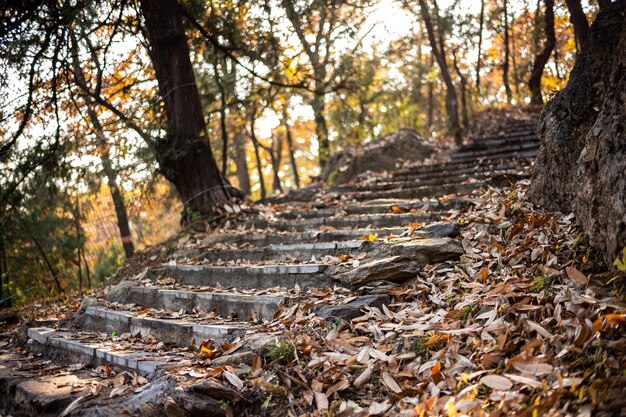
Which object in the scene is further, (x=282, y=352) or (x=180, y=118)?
(x=180, y=118)

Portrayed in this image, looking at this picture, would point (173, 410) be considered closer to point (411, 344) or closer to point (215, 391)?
point (215, 391)

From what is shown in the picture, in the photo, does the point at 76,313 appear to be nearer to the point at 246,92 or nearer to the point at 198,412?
the point at 198,412

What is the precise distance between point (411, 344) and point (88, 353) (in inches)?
99.7

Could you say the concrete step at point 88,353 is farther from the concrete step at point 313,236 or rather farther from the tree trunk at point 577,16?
the tree trunk at point 577,16

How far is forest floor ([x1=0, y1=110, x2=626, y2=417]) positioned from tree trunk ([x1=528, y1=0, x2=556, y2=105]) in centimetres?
781

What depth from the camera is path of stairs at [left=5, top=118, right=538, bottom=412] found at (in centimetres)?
357

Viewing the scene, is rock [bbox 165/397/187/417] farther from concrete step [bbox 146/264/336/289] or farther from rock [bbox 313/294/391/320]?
concrete step [bbox 146/264/336/289]

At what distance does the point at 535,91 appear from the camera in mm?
11875

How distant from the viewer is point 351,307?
3164 millimetres

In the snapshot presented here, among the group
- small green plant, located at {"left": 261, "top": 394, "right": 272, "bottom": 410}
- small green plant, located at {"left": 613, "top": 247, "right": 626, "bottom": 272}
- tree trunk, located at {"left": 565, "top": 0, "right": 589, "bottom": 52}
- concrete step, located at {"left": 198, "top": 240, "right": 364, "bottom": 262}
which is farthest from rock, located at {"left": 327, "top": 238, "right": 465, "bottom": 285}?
tree trunk, located at {"left": 565, "top": 0, "right": 589, "bottom": 52}

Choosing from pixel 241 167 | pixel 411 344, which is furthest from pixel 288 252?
pixel 241 167

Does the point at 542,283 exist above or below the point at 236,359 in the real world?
above

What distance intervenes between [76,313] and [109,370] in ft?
6.57

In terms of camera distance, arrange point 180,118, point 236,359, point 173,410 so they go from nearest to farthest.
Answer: point 173,410 < point 236,359 < point 180,118
